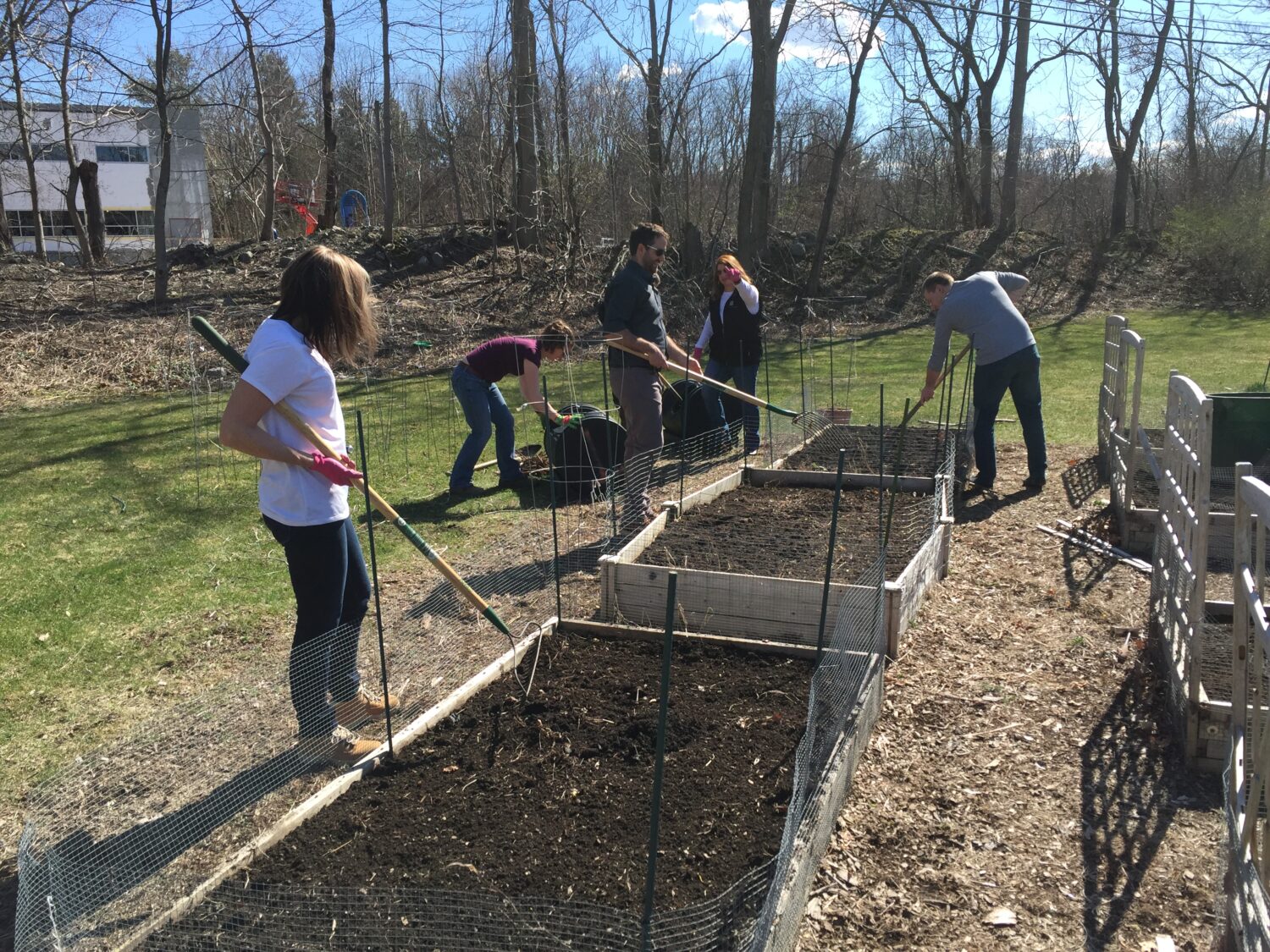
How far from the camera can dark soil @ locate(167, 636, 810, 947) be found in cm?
260

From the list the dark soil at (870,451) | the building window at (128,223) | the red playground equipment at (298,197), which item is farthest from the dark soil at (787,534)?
the building window at (128,223)

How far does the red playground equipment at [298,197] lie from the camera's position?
22203 mm

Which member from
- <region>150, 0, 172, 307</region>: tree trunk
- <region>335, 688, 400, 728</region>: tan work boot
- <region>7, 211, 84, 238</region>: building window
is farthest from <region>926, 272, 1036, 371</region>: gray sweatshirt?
<region>7, 211, 84, 238</region>: building window

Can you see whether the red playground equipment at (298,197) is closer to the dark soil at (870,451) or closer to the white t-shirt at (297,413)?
the dark soil at (870,451)

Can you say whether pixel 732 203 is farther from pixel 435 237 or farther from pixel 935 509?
pixel 935 509

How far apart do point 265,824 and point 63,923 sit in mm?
678

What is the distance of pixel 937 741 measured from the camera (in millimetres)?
3613

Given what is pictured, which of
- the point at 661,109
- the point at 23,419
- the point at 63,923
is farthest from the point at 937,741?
the point at 661,109

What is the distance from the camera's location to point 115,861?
2.77 meters

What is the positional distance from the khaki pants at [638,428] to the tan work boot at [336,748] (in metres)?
2.69

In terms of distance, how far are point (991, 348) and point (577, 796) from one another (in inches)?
194

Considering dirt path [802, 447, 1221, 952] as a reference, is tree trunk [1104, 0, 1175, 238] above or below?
above

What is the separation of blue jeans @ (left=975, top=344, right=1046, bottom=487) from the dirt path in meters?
2.13

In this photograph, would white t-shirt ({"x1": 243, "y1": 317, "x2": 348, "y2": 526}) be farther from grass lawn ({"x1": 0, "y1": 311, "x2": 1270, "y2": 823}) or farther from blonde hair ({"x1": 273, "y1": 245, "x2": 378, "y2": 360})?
grass lawn ({"x1": 0, "y1": 311, "x2": 1270, "y2": 823})
